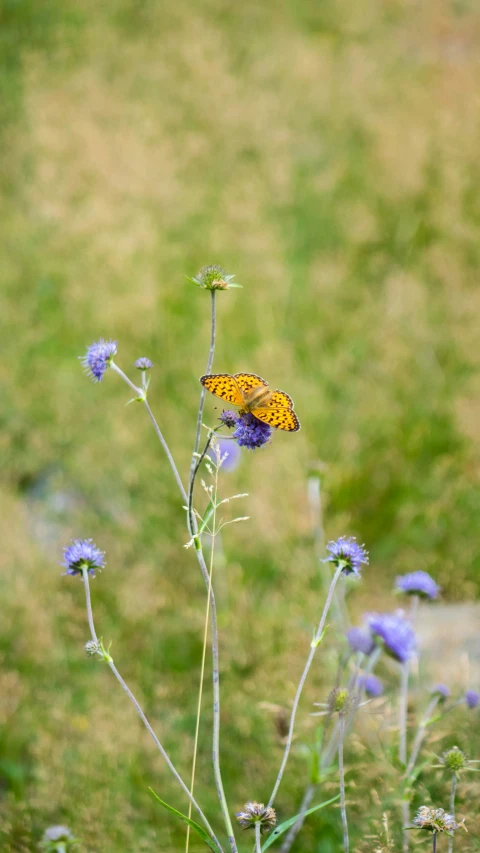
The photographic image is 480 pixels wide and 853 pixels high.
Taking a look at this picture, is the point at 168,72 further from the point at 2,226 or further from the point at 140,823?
the point at 140,823

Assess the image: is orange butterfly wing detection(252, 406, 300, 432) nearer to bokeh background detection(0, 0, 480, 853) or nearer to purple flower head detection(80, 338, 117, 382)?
purple flower head detection(80, 338, 117, 382)

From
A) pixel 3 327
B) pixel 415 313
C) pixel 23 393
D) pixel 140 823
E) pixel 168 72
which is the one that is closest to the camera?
pixel 140 823

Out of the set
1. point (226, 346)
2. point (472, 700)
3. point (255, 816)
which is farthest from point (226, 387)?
point (226, 346)

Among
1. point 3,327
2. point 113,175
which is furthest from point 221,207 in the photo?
point 3,327

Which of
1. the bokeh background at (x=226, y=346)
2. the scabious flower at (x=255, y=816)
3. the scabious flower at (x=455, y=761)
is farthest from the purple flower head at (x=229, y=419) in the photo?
the bokeh background at (x=226, y=346)

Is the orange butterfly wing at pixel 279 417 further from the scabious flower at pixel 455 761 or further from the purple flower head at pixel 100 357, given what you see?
the scabious flower at pixel 455 761

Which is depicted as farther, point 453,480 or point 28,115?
point 28,115

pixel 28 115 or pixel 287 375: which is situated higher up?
pixel 28 115
